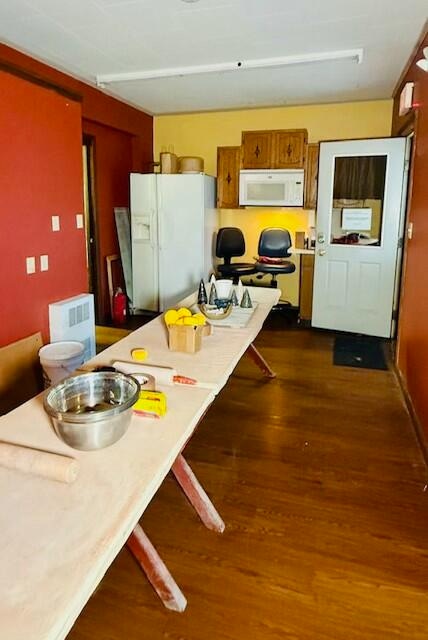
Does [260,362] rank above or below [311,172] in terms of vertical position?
below

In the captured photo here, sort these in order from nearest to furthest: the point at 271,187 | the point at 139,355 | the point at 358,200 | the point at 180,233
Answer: the point at 139,355 → the point at 358,200 → the point at 271,187 → the point at 180,233

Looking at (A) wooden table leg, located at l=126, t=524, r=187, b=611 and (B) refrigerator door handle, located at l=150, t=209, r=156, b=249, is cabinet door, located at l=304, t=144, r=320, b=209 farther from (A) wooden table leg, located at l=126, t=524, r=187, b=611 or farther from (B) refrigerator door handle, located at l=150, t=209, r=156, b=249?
(A) wooden table leg, located at l=126, t=524, r=187, b=611

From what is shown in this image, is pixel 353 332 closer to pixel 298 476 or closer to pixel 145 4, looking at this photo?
pixel 298 476

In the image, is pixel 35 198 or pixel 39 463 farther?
pixel 35 198

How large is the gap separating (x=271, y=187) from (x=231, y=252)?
88 cm

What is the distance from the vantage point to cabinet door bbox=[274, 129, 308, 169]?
525cm

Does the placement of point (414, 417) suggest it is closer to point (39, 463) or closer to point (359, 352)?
point (359, 352)

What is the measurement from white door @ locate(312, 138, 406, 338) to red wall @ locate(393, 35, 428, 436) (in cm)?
65

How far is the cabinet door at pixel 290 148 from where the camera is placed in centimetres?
525

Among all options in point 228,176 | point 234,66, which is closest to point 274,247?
point 228,176

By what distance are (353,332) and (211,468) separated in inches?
116

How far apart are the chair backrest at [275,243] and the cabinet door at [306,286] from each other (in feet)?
0.79

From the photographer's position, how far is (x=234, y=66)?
3.91m

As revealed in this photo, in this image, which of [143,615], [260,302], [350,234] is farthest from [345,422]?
[350,234]
